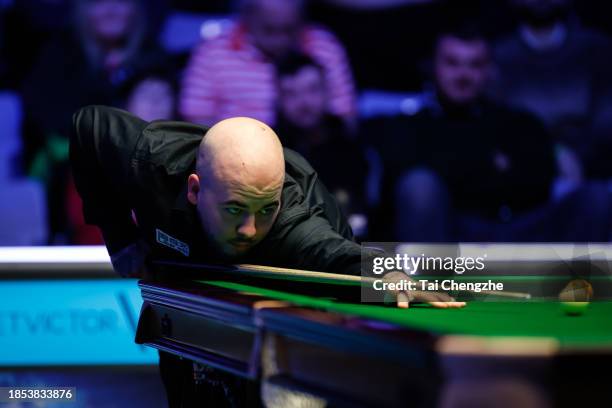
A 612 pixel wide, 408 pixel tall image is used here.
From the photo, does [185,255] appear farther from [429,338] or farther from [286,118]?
[286,118]

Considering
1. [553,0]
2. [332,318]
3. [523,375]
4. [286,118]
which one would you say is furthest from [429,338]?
[553,0]

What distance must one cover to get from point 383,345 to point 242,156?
102 cm

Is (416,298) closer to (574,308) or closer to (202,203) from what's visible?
(574,308)

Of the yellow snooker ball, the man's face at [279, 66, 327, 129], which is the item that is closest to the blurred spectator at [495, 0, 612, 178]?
the man's face at [279, 66, 327, 129]

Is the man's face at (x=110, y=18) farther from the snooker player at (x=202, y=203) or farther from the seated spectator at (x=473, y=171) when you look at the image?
the snooker player at (x=202, y=203)

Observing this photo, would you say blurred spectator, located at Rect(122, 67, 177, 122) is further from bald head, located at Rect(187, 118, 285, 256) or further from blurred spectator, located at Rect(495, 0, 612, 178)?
bald head, located at Rect(187, 118, 285, 256)

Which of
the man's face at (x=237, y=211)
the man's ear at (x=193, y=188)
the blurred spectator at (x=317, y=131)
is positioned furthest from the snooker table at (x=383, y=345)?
the blurred spectator at (x=317, y=131)

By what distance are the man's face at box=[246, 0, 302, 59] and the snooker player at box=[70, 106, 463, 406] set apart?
97.1 inches

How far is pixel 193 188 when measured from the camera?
271 cm

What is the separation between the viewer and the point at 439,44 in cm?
576

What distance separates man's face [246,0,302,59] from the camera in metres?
5.64

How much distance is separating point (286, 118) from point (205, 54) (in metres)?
0.60

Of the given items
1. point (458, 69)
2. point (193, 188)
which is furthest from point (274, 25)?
point (193, 188)

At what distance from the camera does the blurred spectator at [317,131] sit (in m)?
5.51
